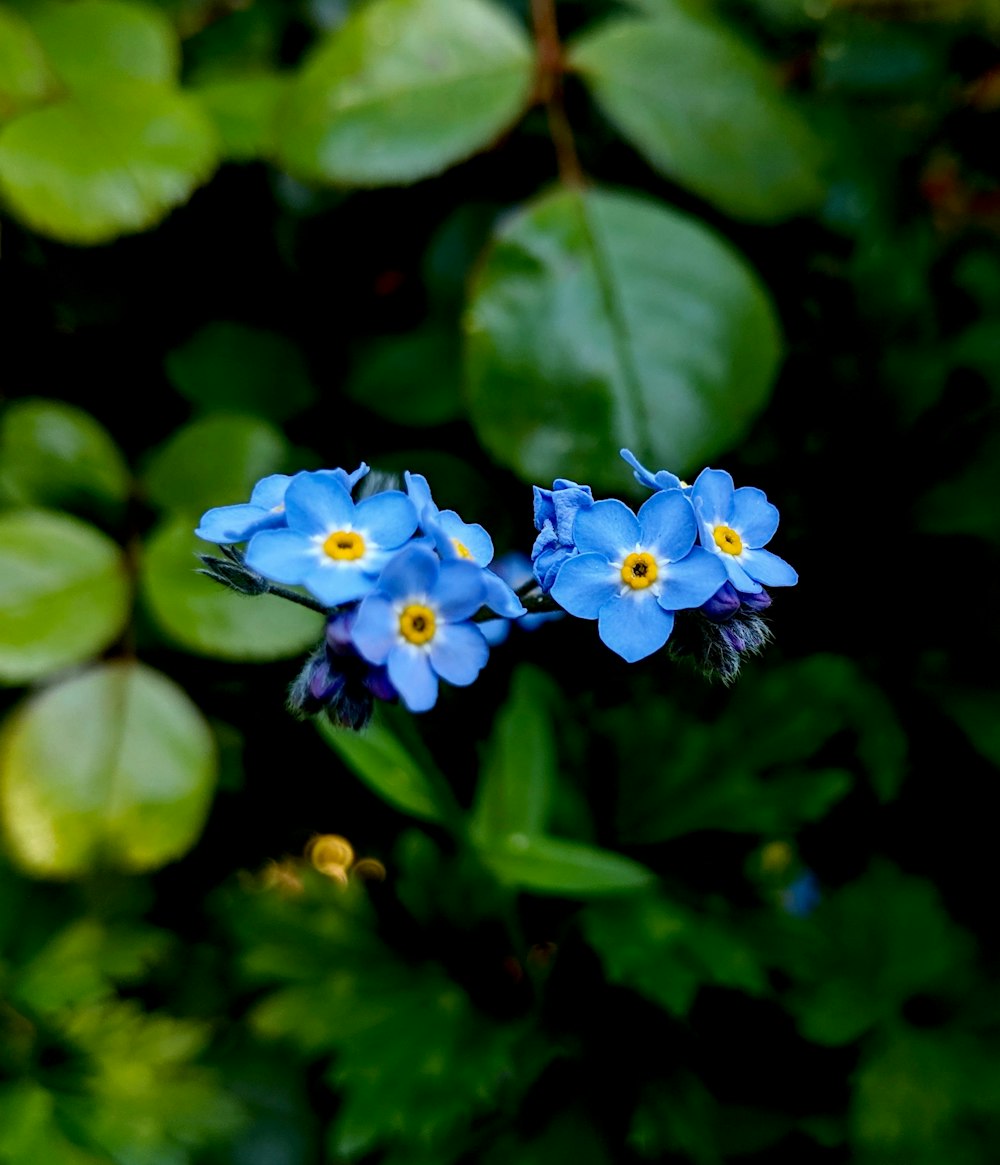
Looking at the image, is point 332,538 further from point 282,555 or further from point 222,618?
point 222,618

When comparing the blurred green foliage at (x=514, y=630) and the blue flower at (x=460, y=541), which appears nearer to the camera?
the blue flower at (x=460, y=541)

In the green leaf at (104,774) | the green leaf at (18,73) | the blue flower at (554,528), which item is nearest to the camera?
the blue flower at (554,528)

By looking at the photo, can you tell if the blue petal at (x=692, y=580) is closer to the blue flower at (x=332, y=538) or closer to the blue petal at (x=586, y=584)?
the blue petal at (x=586, y=584)

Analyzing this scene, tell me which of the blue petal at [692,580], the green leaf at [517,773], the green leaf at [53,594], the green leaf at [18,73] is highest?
the green leaf at [18,73]

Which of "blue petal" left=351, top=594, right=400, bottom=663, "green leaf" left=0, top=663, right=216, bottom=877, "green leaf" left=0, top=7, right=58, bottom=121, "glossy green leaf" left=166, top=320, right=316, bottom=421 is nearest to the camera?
"blue petal" left=351, top=594, right=400, bottom=663

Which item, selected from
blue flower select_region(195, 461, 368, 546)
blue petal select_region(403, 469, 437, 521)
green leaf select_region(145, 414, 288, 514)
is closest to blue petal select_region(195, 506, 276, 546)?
blue flower select_region(195, 461, 368, 546)

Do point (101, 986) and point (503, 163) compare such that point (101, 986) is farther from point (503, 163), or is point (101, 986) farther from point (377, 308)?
point (503, 163)

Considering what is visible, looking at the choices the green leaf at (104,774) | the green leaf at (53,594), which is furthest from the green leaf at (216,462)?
the green leaf at (104,774)

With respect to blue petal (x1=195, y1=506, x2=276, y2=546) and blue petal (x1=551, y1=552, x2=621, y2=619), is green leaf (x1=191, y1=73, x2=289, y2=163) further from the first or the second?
blue petal (x1=551, y1=552, x2=621, y2=619)
